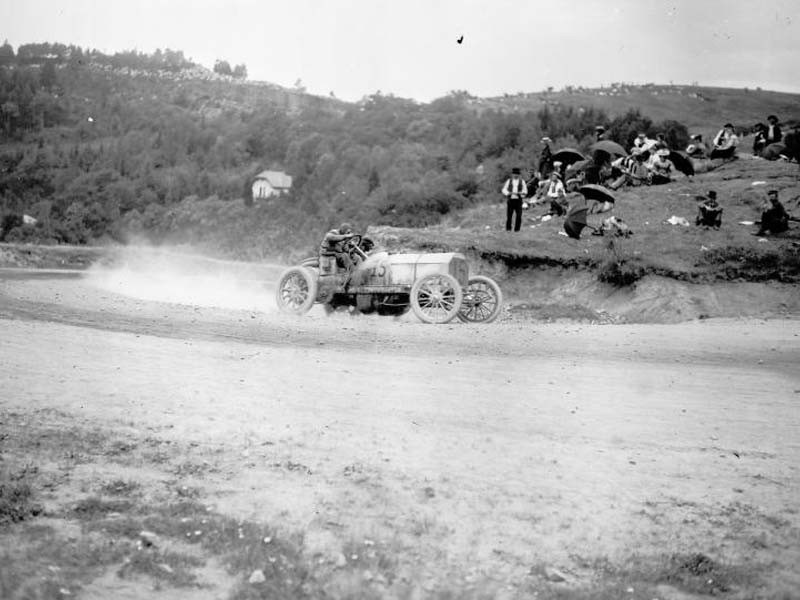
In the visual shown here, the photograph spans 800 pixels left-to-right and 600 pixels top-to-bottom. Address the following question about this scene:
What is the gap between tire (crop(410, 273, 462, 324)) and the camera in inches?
584

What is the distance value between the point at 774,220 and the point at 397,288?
948 cm

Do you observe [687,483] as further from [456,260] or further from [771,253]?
[771,253]

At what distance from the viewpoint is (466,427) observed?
759cm

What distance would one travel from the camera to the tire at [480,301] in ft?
50.4

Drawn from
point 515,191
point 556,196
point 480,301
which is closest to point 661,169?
point 556,196

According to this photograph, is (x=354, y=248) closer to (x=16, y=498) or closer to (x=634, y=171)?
(x=16, y=498)

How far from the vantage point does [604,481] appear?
6312mm

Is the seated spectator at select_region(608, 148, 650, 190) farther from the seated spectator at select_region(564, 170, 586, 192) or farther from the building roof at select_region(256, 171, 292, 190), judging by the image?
the building roof at select_region(256, 171, 292, 190)

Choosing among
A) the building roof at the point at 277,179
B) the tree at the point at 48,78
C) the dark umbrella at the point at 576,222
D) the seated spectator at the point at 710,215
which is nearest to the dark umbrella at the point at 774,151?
the seated spectator at the point at 710,215

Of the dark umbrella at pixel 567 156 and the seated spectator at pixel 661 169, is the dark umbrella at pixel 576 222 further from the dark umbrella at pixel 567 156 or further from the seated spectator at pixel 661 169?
the dark umbrella at pixel 567 156

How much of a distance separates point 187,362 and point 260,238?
33.6 meters

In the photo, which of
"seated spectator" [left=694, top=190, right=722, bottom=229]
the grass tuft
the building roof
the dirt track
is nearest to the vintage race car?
the dirt track

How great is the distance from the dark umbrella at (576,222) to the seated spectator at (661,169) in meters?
5.96

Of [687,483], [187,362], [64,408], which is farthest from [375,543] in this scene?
[187,362]
